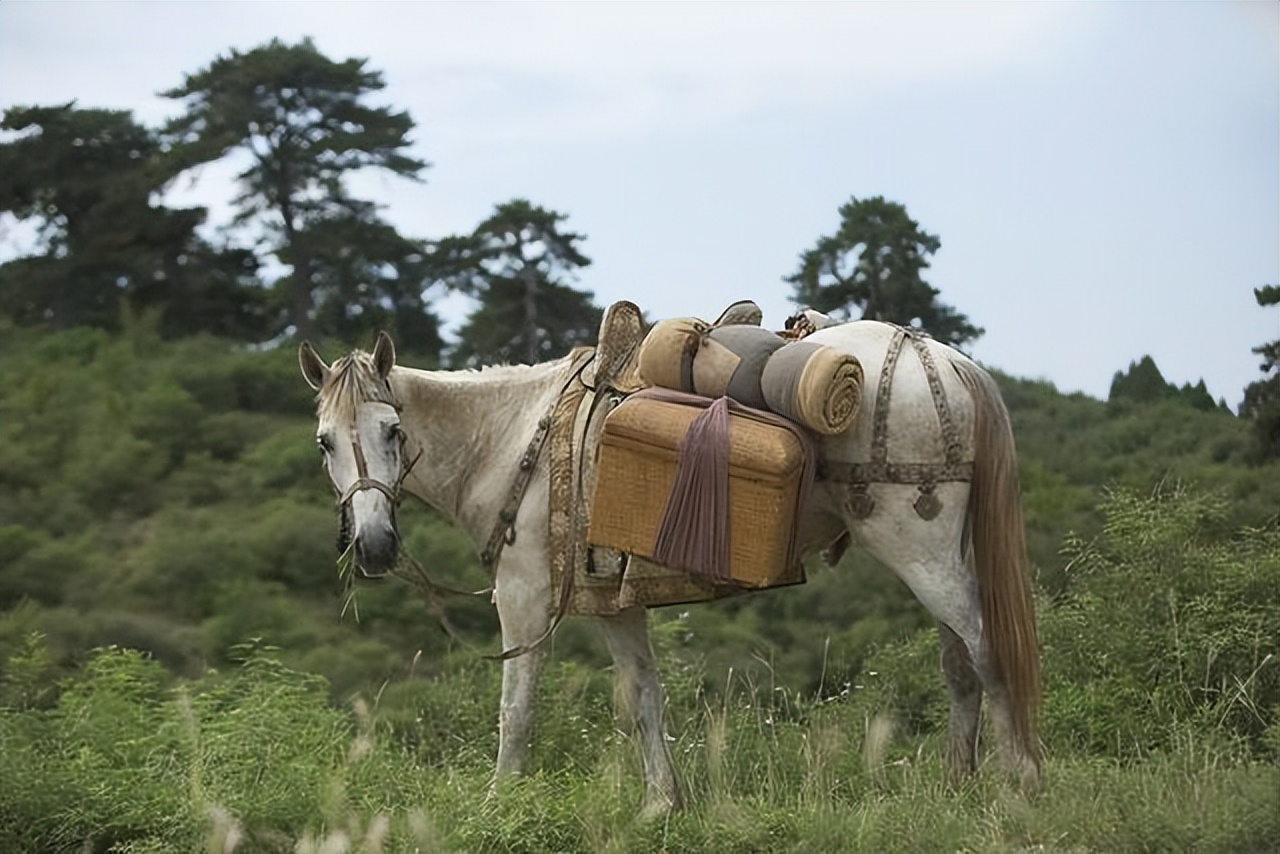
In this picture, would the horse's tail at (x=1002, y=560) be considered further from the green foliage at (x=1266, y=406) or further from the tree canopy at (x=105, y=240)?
the tree canopy at (x=105, y=240)

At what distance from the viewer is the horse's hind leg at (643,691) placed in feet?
17.3

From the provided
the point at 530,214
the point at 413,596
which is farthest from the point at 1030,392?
the point at 413,596

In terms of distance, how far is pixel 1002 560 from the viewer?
16.2ft

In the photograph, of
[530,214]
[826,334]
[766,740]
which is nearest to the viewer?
[826,334]

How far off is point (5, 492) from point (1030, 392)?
35.9 ft

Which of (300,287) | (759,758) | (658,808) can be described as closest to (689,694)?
(759,758)

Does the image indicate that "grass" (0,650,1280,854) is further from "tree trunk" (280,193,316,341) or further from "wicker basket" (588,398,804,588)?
"tree trunk" (280,193,316,341)

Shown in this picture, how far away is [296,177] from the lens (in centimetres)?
1582

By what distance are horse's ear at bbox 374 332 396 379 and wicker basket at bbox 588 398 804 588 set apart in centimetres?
86

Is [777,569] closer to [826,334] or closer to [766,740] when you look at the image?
[826,334]

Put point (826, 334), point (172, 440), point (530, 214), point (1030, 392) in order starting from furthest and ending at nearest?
point (172, 440) → point (1030, 392) → point (530, 214) → point (826, 334)

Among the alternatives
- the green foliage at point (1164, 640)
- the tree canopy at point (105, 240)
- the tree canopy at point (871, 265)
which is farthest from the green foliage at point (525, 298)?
the tree canopy at point (105, 240)

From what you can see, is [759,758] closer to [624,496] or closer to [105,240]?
[624,496]

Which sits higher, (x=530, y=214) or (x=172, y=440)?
(x=530, y=214)
